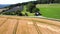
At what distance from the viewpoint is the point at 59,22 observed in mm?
1172

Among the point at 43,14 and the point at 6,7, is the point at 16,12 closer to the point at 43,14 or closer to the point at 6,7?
the point at 6,7

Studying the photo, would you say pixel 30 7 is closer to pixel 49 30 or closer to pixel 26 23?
pixel 26 23

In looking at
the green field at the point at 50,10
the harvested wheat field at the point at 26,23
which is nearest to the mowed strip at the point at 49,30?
the harvested wheat field at the point at 26,23

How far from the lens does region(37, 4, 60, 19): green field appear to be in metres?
1.23

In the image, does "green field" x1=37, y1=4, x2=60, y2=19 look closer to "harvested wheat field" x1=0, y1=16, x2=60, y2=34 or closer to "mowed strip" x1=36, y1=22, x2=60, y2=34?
"harvested wheat field" x1=0, y1=16, x2=60, y2=34

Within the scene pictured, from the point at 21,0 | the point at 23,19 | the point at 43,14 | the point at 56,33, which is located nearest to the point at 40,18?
the point at 43,14

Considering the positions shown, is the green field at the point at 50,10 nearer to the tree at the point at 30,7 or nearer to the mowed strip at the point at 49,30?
the tree at the point at 30,7

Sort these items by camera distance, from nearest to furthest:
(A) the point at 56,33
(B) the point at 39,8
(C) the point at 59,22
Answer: (A) the point at 56,33 < (C) the point at 59,22 < (B) the point at 39,8

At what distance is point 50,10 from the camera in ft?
4.12

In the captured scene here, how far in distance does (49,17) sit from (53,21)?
69 millimetres

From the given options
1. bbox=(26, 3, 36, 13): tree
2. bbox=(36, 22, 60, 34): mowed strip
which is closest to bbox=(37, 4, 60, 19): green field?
bbox=(26, 3, 36, 13): tree

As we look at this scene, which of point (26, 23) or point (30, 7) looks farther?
A: point (30, 7)

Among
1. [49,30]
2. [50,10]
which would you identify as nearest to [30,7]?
[50,10]

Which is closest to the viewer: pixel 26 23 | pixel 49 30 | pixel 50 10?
pixel 49 30
